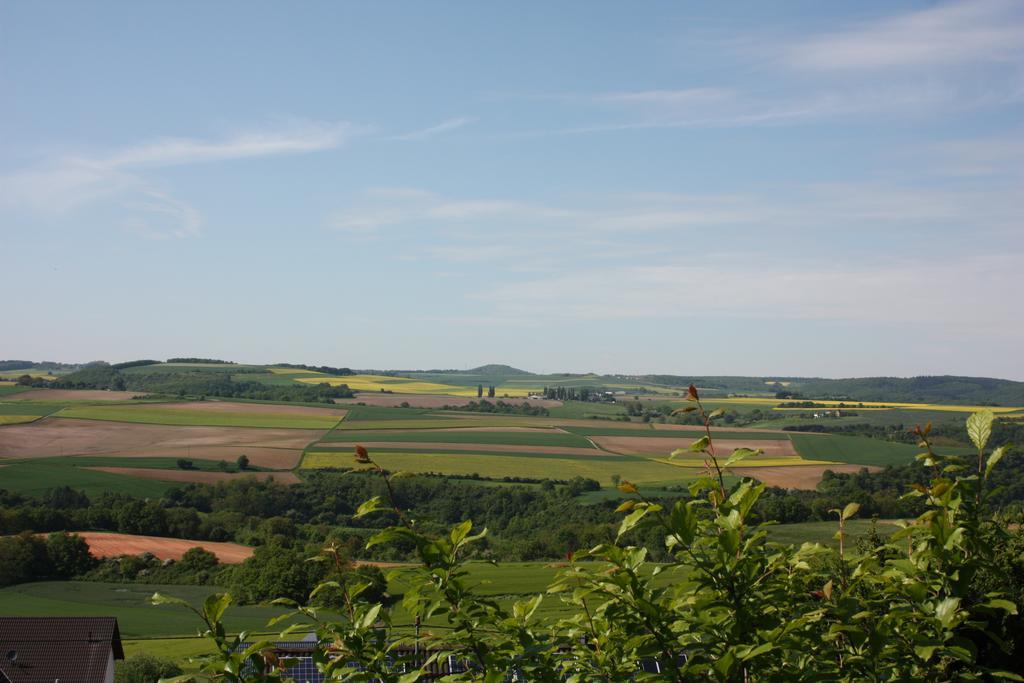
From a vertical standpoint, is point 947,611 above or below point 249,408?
above

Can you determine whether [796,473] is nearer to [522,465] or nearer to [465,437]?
[522,465]

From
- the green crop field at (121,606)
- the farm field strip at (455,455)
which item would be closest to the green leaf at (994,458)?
the green crop field at (121,606)

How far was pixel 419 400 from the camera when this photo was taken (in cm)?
11962

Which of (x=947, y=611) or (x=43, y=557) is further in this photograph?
(x=43, y=557)

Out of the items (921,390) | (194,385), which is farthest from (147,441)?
(921,390)

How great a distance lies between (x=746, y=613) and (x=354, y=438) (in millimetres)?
79008

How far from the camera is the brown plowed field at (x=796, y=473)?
5500 cm

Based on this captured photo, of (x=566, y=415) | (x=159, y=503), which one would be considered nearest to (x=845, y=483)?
(x=159, y=503)

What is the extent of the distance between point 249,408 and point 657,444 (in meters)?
43.4

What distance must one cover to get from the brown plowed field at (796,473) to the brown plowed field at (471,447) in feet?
57.7

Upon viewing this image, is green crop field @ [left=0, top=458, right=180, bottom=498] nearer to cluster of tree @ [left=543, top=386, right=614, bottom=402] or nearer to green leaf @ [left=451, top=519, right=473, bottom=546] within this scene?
green leaf @ [left=451, top=519, right=473, bottom=546]

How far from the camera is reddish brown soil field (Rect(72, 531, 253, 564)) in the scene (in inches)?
1885

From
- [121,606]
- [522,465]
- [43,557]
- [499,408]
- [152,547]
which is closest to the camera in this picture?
[121,606]

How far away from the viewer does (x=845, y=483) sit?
53.0 meters
